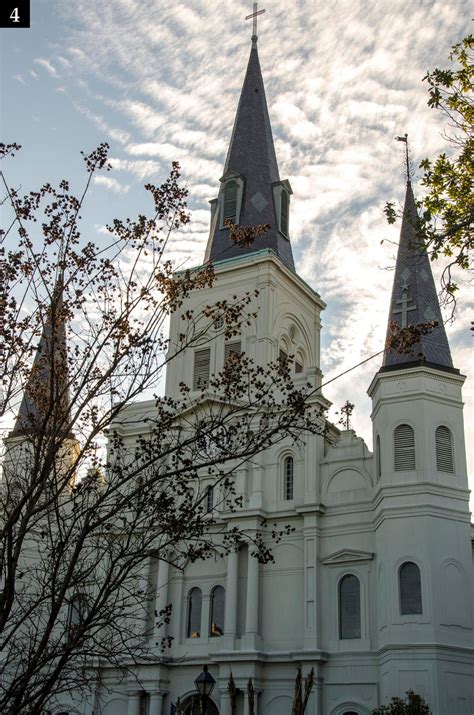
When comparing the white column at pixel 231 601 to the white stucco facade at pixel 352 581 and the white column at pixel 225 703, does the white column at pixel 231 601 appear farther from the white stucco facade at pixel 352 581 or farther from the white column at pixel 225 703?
the white column at pixel 225 703

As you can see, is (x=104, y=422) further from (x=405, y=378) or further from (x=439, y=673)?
(x=405, y=378)

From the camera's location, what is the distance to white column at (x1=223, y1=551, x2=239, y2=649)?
3212cm

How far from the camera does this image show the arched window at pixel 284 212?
143 feet

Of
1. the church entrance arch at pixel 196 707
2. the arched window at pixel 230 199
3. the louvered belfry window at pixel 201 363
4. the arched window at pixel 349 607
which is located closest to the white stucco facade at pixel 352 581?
the arched window at pixel 349 607

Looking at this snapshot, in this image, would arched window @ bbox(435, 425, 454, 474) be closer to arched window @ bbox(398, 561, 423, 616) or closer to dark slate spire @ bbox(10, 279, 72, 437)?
arched window @ bbox(398, 561, 423, 616)

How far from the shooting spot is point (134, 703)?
3344 centimetres

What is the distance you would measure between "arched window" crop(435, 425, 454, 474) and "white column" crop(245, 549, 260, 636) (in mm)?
7626

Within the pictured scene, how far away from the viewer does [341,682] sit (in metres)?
30.1

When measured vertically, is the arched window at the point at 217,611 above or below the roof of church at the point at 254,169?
below

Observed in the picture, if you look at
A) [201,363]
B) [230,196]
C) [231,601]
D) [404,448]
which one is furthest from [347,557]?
[230,196]

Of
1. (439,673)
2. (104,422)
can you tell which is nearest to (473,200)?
(104,422)

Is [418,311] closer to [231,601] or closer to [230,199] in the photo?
[231,601]

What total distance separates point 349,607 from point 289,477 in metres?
5.90

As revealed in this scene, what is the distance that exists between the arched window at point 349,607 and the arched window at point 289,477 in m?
4.30
